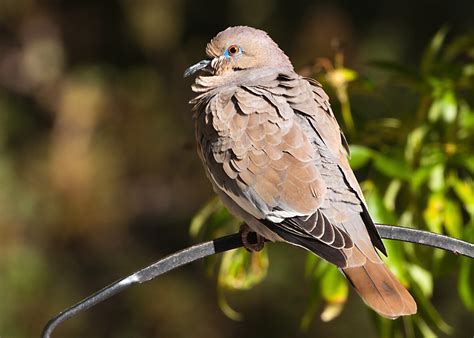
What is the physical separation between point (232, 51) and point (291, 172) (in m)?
0.65

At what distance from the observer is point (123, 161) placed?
5.64 meters

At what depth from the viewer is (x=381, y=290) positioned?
82.6 inches

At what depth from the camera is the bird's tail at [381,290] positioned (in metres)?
2.06

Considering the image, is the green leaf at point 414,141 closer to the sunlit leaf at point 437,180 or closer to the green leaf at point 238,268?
the sunlit leaf at point 437,180

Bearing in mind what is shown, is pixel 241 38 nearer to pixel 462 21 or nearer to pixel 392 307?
pixel 392 307

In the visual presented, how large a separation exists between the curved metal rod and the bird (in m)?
0.15

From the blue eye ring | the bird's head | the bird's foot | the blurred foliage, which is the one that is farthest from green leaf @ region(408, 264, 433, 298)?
the blue eye ring

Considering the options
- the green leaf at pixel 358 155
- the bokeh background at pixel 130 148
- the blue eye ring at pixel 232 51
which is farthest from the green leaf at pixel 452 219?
the bokeh background at pixel 130 148

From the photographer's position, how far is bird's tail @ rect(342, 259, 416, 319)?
2062 mm

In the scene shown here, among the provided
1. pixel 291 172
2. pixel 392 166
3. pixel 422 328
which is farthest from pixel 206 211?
pixel 422 328

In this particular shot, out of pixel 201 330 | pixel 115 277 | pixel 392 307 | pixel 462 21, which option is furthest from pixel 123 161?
pixel 392 307

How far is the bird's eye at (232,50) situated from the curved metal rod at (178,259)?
94 cm

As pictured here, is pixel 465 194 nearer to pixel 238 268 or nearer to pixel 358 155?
pixel 358 155

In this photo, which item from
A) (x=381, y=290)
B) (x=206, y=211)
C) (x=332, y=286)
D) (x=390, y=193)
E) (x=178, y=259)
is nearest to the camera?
(x=178, y=259)
